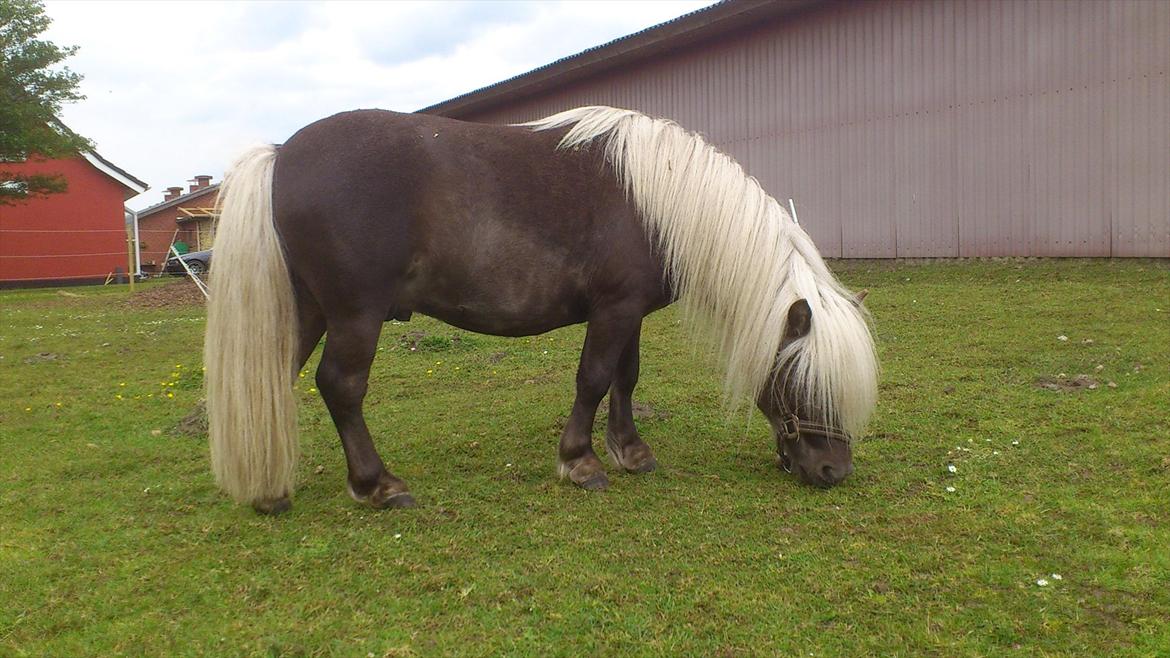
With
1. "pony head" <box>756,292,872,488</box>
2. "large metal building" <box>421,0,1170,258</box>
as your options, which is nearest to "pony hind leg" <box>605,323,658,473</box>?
"pony head" <box>756,292,872,488</box>

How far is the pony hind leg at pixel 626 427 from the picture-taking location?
4160mm

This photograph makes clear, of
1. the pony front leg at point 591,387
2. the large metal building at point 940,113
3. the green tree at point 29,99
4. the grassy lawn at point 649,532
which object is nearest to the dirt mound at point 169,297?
the green tree at point 29,99

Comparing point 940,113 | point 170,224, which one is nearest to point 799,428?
point 940,113

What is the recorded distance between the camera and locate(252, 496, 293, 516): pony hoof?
352 cm

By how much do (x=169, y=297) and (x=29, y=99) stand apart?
773 cm

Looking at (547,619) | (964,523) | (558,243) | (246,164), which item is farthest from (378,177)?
(964,523)

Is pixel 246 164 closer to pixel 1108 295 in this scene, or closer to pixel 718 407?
pixel 718 407

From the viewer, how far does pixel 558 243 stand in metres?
3.72

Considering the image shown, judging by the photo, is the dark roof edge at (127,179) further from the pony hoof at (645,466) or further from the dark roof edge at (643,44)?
the pony hoof at (645,466)

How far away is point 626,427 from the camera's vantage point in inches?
166

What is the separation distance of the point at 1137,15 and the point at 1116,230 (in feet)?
7.86

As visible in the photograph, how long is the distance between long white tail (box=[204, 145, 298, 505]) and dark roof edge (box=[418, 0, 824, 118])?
9.79 metres

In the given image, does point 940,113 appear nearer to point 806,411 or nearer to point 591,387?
point 806,411

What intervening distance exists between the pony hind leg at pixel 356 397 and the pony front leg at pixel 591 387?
87 centimetres
